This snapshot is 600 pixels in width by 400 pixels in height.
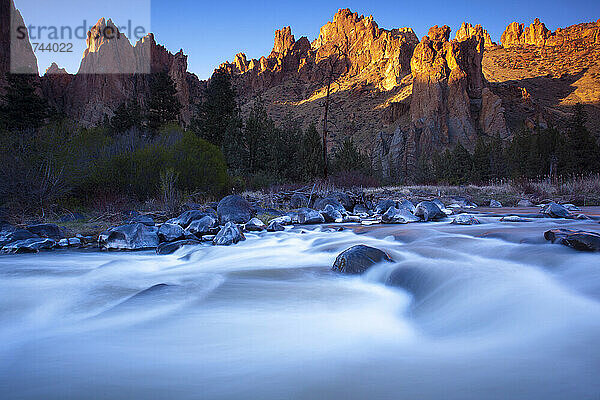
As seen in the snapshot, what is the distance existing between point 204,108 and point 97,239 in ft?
84.6

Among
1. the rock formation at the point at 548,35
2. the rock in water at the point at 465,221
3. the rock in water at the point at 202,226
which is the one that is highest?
the rock formation at the point at 548,35

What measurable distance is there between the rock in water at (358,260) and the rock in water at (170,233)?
12.8 feet

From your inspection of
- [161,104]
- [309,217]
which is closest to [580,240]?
[309,217]

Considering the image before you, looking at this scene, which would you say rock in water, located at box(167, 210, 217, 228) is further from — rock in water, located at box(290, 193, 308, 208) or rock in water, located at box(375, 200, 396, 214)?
rock in water, located at box(375, 200, 396, 214)

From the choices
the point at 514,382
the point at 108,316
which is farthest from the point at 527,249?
the point at 108,316

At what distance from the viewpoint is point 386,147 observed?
79.6m

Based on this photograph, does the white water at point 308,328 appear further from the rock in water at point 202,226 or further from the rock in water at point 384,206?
the rock in water at point 384,206

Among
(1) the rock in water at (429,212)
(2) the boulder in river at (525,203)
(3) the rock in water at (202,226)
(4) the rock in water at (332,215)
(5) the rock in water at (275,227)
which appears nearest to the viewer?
(3) the rock in water at (202,226)

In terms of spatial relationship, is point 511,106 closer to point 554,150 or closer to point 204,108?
point 554,150

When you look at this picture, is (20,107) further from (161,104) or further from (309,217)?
(309,217)

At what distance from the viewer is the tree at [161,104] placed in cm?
3319

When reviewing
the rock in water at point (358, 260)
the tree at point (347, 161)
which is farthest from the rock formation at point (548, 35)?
the rock in water at point (358, 260)

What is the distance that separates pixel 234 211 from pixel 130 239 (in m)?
3.57

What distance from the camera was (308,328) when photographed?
Answer: 2914 mm
